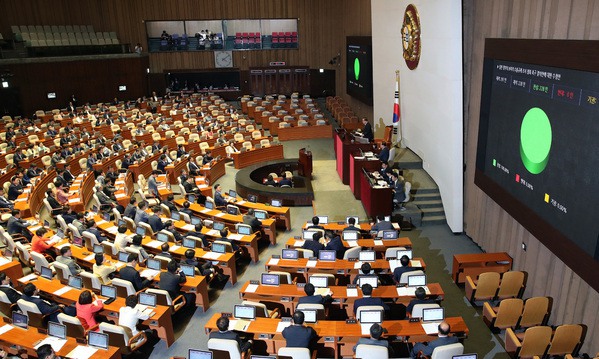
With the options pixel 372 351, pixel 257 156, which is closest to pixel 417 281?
pixel 372 351

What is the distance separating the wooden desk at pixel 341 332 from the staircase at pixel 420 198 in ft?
19.9

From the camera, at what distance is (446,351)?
21.0 ft

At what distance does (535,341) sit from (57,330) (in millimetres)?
7346

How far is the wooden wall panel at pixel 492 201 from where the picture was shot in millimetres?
7516

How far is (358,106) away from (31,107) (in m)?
18.8

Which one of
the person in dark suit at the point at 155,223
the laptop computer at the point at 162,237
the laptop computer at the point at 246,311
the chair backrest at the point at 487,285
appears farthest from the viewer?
the person in dark suit at the point at 155,223

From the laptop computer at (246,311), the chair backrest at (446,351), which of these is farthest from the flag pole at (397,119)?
the chair backrest at (446,351)

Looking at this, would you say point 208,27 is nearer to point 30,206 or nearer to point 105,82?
point 105,82

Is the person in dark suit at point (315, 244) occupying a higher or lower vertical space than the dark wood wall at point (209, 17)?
lower

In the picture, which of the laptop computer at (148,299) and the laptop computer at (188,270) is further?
the laptop computer at (188,270)

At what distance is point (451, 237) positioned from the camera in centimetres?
1289

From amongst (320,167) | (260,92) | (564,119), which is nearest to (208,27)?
(260,92)

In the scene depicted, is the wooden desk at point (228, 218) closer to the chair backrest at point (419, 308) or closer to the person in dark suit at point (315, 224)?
the person in dark suit at point (315, 224)

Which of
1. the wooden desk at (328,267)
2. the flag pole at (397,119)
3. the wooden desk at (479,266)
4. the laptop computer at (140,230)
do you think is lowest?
the wooden desk at (479,266)
